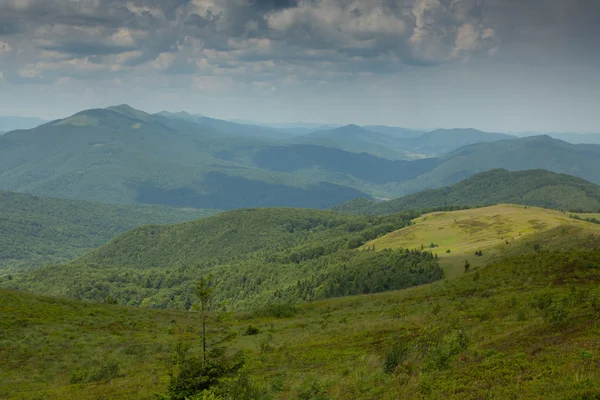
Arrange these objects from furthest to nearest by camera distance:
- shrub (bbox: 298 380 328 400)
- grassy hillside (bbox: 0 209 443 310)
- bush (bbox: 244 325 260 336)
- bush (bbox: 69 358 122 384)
→ grassy hillside (bbox: 0 209 443 310) → bush (bbox: 244 325 260 336) → bush (bbox: 69 358 122 384) → shrub (bbox: 298 380 328 400)

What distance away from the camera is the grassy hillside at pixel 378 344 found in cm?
1634

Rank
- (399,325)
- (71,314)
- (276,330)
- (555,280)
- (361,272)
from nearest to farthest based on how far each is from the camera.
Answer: (399,325), (555,280), (276,330), (71,314), (361,272)

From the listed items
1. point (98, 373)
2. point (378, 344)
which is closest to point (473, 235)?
point (378, 344)

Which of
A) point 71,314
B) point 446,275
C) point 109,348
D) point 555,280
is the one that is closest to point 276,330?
point 109,348

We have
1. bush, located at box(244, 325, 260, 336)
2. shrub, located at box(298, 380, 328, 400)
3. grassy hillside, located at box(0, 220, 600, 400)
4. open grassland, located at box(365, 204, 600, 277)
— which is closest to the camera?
grassy hillside, located at box(0, 220, 600, 400)

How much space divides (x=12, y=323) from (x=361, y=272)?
76.4 meters

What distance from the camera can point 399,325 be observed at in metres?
33.7

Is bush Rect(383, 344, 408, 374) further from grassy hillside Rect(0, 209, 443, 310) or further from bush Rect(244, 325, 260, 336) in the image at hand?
grassy hillside Rect(0, 209, 443, 310)

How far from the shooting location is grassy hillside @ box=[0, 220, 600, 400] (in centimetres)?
1634

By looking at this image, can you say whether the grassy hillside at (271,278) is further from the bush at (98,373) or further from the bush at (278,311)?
the bush at (98,373)

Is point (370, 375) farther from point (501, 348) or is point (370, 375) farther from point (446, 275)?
point (446, 275)

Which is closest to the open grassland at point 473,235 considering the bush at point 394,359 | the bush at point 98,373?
the bush at point 394,359

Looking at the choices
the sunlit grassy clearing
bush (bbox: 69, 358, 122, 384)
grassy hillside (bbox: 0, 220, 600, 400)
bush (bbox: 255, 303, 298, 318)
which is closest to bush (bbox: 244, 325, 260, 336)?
grassy hillside (bbox: 0, 220, 600, 400)

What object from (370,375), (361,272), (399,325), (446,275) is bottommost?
(361,272)
